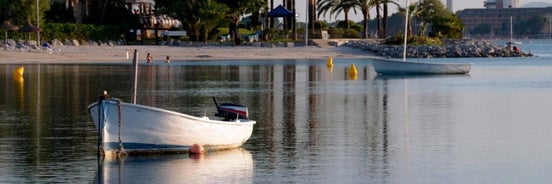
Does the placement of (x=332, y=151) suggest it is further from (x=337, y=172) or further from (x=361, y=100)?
(x=361, y=100)

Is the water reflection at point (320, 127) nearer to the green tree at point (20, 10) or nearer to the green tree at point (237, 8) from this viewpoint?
the green tree at point (20, 10)

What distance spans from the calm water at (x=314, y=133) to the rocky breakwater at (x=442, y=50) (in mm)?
42614

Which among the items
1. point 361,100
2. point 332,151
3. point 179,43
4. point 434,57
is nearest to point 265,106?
point 361,100

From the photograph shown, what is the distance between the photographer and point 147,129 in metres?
21.5

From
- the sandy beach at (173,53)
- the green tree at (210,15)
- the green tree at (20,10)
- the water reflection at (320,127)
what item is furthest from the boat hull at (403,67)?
the green tree at (20,10)

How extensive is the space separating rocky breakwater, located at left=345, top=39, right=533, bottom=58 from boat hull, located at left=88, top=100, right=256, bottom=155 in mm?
71752

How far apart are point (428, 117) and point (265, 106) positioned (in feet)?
19.6

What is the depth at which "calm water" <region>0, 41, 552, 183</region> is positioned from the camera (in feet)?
67.3

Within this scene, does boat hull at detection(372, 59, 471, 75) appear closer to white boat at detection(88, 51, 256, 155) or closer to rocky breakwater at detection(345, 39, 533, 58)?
rocky breakwater at detection(345, 39, 533, 58)

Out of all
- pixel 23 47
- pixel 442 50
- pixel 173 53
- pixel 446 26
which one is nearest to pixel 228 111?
pixel 23 47

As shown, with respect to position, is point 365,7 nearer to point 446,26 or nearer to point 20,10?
point 446,26

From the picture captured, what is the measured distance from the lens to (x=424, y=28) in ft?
381

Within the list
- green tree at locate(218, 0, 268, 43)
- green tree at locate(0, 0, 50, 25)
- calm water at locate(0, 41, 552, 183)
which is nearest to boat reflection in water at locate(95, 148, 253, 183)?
calm water at locate(0, 41, 552, 183)

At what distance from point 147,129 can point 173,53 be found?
65.0m
